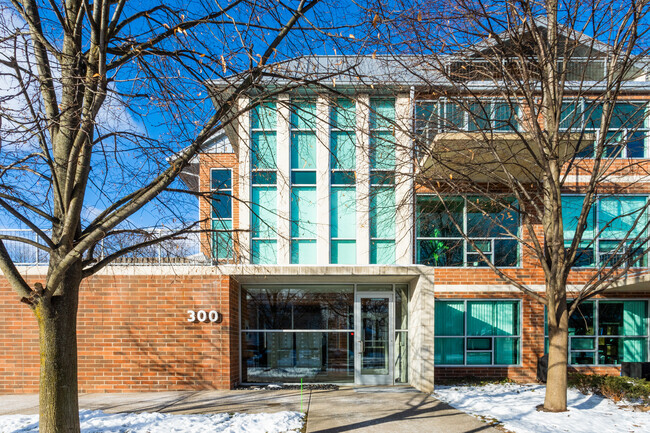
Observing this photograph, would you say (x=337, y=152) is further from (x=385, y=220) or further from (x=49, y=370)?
(x=49, y=370)

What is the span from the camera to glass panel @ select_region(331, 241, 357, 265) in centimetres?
1229

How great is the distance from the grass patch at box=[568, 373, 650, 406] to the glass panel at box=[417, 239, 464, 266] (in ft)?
13.7

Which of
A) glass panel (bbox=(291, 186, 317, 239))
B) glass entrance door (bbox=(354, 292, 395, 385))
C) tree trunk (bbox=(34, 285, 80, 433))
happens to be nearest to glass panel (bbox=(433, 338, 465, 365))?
glass entrance door (bbox=(354, 292, 395, 385))

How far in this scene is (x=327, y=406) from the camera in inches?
364

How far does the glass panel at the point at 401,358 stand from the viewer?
466 inches

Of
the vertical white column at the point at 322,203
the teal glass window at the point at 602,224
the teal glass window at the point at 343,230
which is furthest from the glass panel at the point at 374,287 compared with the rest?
the teal glass window at the point at 602,224

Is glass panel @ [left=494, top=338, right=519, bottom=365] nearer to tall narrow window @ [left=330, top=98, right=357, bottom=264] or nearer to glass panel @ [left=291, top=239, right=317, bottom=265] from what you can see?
tall narrow window @ [left=330, top=98, right=357, bottom=264]

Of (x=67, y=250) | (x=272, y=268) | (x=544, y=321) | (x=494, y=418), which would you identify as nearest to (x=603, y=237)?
(x=544, y=321)

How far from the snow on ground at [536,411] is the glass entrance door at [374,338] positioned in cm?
153

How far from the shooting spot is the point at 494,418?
8.24 m

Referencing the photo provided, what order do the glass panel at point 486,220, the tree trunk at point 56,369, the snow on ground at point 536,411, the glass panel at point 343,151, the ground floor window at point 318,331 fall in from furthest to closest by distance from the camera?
the glass panel at point 486,220, the glass panel at point 343,151, the ground floor window at point 318,331, the snow on ground at point 536,411, the tree trunk at point 56,369

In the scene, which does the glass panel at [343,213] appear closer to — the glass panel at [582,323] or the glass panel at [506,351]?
the glass panel at [506,351]

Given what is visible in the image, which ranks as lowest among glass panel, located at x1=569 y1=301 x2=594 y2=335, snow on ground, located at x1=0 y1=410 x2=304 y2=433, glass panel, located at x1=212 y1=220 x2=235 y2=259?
snow on ground, located at x1=0 y1=410 x2=304 y2=433

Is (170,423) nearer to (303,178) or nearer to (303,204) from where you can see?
(303,204)
